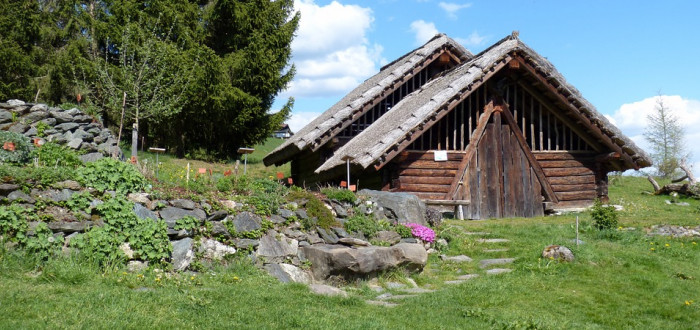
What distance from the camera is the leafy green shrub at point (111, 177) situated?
912cm

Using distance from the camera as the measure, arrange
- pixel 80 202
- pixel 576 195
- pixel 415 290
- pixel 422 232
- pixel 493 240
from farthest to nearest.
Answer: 1. pixel 576 195
2. pixel 493 240
3. pixel 422 232
4. pixel 415 290
5. pixel 80 202

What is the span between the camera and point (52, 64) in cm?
3000

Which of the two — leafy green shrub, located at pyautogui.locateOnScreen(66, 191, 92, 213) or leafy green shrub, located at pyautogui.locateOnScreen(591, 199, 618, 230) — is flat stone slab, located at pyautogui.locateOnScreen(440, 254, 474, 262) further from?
leafy green shrub, located at pyautogui.locateOnScreen(66, 191, 92, 213)

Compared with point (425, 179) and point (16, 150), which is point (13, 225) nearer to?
point (16, 150)

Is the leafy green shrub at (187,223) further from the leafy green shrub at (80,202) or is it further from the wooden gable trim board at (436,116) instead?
the wooden gable trim board at (436,116)

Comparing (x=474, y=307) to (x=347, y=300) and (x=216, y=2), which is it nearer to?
(x=347, y=300)

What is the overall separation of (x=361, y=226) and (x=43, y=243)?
5.40 metres

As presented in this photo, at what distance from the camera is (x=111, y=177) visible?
9.23m

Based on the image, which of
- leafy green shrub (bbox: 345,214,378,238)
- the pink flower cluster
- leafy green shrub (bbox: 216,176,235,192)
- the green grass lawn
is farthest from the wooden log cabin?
the green grass lawn

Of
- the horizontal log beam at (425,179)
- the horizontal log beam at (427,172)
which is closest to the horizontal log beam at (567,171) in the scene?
the horizontal log beam at (427,172)

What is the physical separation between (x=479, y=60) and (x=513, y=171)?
140 inches

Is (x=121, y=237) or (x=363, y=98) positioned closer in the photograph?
(x=121, y=237)

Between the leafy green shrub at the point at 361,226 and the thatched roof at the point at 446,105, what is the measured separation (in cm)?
325

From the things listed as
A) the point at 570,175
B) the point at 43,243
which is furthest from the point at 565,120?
the point at 43,243
